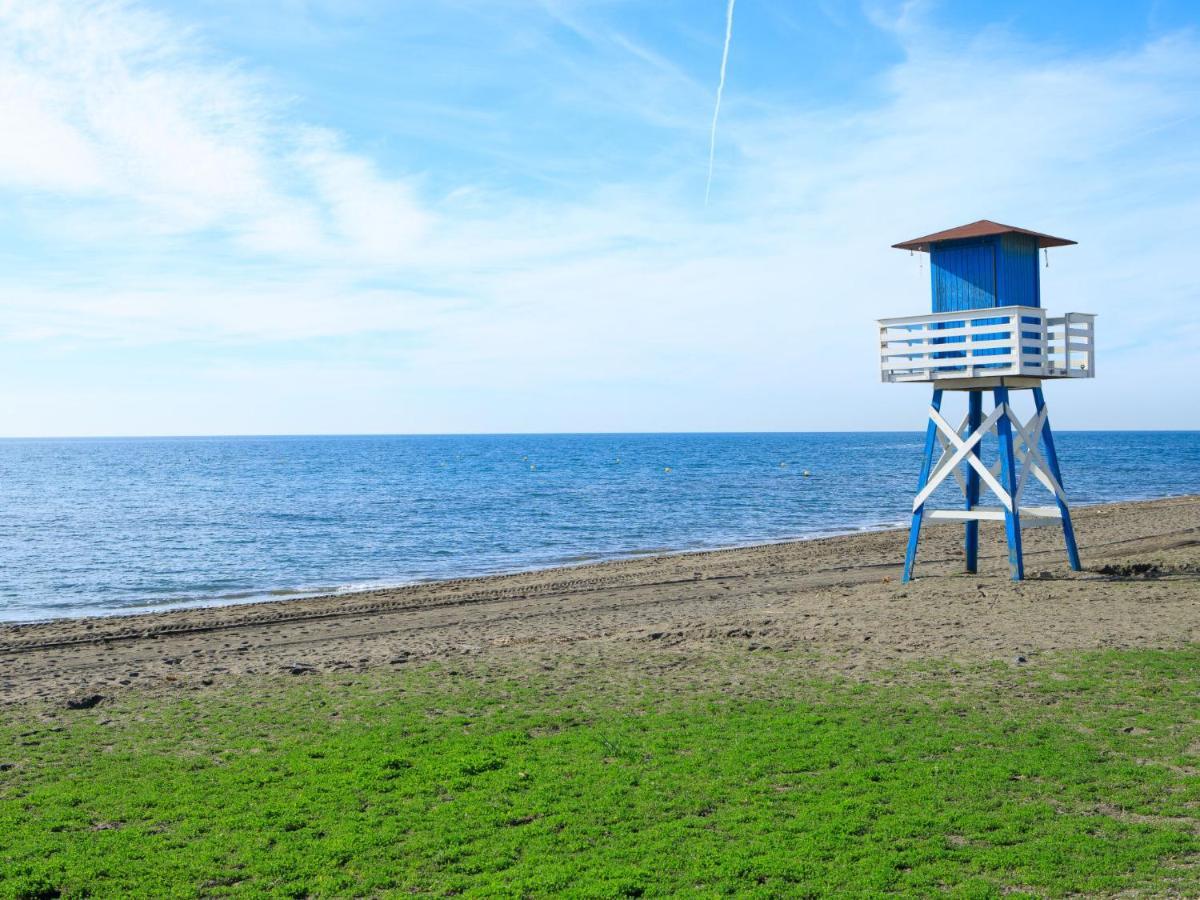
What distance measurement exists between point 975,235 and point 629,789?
15255 millimetres

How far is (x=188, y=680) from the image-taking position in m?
14.8

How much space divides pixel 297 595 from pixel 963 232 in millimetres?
19460

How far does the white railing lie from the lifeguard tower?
0.02 metres

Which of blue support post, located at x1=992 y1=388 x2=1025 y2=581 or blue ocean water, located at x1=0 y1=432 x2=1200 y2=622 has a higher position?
blue support post, located at x1=992 y1=388 x2=1025 y2=581

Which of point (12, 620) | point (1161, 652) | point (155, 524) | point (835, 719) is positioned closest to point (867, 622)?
point (1161, 652)

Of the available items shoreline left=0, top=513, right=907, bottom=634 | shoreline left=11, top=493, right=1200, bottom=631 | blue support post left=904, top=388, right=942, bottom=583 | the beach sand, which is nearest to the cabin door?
blue support post left=904, top=388, right=942, bottom=583

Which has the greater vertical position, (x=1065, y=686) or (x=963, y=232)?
(x=963, y=232)

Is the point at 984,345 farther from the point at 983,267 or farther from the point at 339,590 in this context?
the point at 339,590

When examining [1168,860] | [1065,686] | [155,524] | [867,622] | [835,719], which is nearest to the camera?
[1168,860]

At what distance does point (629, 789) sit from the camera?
9242 millimetres

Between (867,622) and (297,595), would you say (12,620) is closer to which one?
(297,595)

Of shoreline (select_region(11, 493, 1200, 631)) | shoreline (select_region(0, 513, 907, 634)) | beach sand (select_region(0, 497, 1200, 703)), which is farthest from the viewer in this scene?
shoreline (select_region(11, 493, 1200, 631))

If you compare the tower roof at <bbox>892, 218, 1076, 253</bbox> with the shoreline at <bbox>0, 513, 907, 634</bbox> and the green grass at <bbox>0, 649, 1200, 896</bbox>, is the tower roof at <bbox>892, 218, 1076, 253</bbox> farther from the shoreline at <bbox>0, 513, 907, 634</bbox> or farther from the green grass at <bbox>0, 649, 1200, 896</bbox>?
the shoreline at <bbox>0, 513, 907, 634</bbox>

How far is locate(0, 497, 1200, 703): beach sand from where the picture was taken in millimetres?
15352
